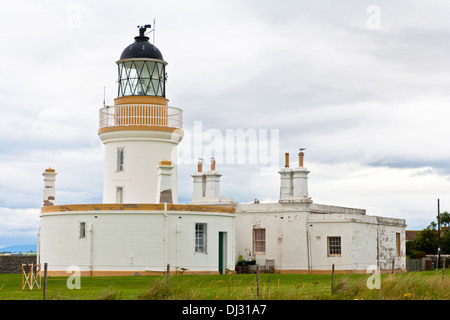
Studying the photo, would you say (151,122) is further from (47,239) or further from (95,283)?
(95,283)

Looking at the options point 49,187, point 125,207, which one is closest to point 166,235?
point 125,207

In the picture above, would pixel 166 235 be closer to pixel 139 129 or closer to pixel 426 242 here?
pixel 139 129

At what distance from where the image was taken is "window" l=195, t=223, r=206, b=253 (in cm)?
3600

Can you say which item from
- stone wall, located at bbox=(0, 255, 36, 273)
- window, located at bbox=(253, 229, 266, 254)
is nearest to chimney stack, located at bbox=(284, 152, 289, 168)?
window, located at bbox=(253, 229, 266, 254)

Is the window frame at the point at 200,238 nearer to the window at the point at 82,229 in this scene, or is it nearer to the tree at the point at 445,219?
the window at the point at 82,229

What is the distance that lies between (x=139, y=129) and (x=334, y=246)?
12.7 m

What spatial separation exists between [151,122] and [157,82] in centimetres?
220

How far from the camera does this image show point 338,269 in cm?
4125

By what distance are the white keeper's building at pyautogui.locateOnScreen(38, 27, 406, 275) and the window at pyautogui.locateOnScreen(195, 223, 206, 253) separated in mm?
47

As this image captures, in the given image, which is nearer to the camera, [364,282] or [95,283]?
[364,282]

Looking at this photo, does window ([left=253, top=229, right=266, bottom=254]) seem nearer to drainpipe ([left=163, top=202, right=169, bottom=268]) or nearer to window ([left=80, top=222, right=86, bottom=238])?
drainpipe ([left=163, top=202, right=169, bottom=268])

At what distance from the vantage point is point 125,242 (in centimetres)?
3441
